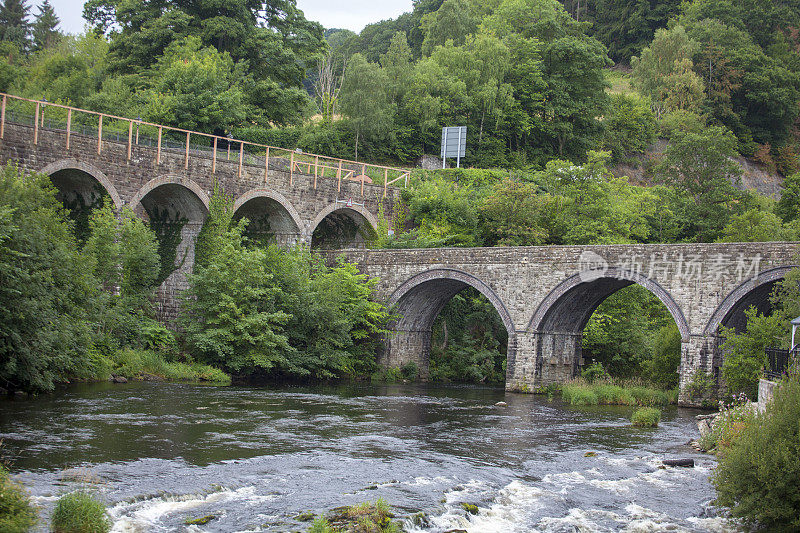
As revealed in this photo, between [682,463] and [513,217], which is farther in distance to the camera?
[513,217]

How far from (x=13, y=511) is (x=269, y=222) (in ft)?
91.2

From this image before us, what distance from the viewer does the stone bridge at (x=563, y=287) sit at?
26141 mm

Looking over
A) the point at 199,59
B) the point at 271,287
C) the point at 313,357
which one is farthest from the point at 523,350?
the point at 199,59

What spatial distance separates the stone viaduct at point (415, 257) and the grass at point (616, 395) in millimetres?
1538

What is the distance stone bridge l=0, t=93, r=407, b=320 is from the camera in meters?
28.6

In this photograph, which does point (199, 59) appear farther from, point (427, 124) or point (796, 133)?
point (796, 133)

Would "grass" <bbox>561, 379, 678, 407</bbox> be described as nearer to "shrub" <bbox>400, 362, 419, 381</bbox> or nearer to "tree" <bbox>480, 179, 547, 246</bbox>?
"shrub" <bbox>400, 362, 419, 381</bbox>

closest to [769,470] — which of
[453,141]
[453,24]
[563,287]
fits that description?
[563,287]

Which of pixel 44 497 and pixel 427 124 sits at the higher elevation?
pixel 427 124

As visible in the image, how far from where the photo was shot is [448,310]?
126 feet

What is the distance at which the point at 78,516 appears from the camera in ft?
33.3

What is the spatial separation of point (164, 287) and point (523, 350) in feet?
50.9

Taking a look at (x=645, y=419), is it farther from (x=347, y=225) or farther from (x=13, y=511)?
(x=347, y=225)

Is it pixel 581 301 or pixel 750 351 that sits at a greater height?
pixel 581 301
